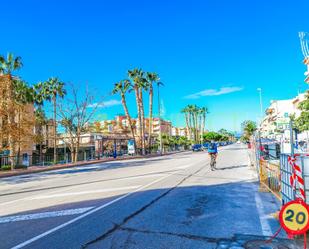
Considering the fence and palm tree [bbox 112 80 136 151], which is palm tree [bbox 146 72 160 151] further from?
the fence

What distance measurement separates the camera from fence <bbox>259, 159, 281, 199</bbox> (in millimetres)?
8198

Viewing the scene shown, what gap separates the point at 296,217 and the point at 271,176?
5.28m

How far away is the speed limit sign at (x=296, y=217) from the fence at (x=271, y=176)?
366 cm

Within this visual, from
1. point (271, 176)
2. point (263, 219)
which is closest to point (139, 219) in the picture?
point (263, 219)

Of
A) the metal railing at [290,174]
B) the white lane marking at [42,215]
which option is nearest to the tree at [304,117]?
the metal railing at [290,174]

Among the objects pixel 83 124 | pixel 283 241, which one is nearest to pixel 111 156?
pixel 83 124

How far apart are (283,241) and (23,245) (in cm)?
420

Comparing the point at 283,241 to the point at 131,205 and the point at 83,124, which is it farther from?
the point at 83,124

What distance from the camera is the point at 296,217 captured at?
4.22 meters

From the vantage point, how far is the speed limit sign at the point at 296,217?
13.6ft

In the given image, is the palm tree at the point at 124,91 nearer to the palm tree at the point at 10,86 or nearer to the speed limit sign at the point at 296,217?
the palm tree at the point at 10,86

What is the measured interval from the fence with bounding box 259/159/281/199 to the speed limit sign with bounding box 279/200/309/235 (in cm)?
366

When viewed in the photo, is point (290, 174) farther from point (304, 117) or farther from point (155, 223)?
point (304, 117)

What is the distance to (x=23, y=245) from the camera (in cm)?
460
